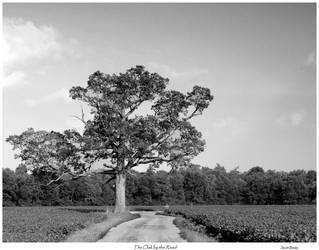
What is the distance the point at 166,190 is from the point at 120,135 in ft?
218

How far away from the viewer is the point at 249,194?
110562 mm

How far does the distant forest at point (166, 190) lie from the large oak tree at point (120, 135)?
168 feet

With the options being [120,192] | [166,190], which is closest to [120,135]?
[120,192]

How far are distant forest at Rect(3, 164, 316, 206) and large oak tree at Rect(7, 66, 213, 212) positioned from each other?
51.3m

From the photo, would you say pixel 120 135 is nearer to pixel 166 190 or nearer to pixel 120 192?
pixel 120 192

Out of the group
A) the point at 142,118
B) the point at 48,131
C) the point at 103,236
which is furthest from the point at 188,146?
the point at 103,236

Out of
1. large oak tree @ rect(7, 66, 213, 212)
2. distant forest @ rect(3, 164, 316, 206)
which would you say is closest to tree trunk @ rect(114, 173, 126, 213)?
large oak tree @ rect(7, 66, 213, 212)

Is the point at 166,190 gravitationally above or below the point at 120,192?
above

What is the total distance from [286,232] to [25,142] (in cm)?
2980

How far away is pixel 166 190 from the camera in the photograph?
10706cm

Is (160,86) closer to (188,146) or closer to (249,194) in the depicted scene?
(188,146)

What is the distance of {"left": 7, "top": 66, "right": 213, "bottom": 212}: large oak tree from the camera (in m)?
43.2

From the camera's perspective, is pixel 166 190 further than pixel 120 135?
Yes

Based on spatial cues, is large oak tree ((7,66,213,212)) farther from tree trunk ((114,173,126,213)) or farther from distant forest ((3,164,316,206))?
distant forest ((3,164,316,206))
